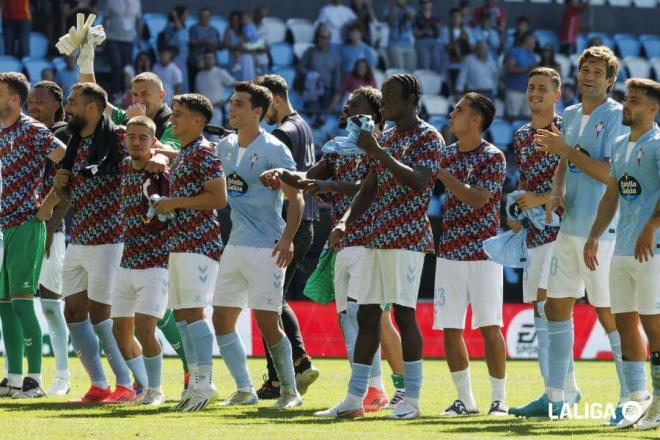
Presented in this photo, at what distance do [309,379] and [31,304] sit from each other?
2444 millimetres

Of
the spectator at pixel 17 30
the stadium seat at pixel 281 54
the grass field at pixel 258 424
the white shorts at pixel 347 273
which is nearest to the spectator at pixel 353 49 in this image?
the stadium seat at pixel 281 54

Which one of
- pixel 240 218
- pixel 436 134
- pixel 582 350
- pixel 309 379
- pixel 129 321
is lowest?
pixel 582 350

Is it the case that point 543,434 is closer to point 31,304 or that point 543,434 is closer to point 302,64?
point 31,304

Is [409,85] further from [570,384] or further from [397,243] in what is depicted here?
[570,384]

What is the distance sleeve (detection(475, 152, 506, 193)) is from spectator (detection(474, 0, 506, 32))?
51.2 ft

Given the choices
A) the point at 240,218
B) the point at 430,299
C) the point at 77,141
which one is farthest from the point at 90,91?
the point at 430,299

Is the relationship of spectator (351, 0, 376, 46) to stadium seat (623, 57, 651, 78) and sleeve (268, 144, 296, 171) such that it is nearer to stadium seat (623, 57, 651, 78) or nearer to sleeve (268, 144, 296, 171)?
stadium seat (623, 57, 651, 78)

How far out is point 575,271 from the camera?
952 cm

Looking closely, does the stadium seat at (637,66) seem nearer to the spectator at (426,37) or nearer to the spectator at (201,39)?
the spectator at (426,37)

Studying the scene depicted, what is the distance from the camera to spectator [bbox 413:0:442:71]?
24.8m

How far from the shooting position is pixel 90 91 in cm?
1094

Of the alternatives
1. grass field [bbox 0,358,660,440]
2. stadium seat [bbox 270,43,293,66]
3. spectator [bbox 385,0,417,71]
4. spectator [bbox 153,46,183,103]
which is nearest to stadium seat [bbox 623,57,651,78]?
spectator [bbox 385,0,417,71]

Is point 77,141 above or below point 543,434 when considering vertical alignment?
above

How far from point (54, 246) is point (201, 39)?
10.3 meters
